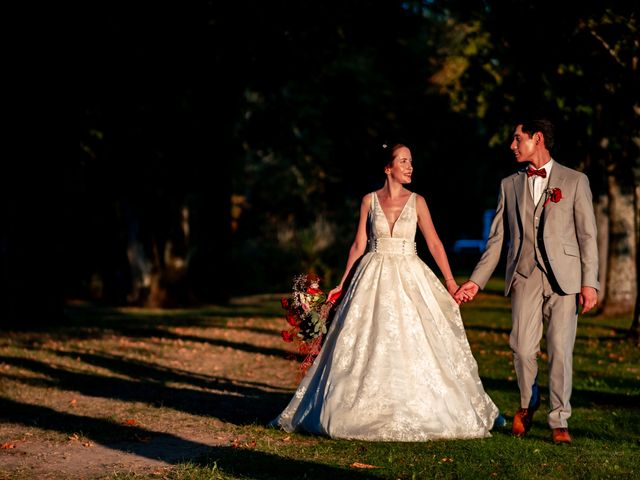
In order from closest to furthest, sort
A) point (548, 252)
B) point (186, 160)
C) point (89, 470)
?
point (89, 470) → point (548, 252) → point (186, 160)

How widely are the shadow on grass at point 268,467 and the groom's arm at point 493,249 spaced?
2.36m

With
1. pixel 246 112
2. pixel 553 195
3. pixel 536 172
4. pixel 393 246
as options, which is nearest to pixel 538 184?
pixel 536 172

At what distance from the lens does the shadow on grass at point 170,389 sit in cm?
1152

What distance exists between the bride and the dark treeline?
0.83 metres

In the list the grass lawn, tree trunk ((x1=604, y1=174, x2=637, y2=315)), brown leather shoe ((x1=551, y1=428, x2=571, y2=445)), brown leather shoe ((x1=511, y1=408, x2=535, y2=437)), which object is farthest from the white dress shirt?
tree trunk ((x1=604, y1=174, x2=637, y2=315))

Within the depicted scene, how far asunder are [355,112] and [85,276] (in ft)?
34.4

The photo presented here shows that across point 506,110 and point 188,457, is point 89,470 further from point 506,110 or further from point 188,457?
point 506,110

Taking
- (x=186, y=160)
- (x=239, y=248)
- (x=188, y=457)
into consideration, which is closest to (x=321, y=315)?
(x=188, y=457)

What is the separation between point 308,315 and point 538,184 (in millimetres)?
2334

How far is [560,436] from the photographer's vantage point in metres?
8.87

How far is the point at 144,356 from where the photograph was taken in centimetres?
1752

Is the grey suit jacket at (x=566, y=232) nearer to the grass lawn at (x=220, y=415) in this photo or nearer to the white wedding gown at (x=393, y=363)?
the white wedding gown at (x=393, y=363)

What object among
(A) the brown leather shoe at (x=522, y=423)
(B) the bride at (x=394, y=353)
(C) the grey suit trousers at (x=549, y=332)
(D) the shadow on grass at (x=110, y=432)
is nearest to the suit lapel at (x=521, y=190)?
(C) the grey suit trousers at (x=549, y=332)

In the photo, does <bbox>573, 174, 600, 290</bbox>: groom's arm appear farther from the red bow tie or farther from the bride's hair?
the bride's hair
